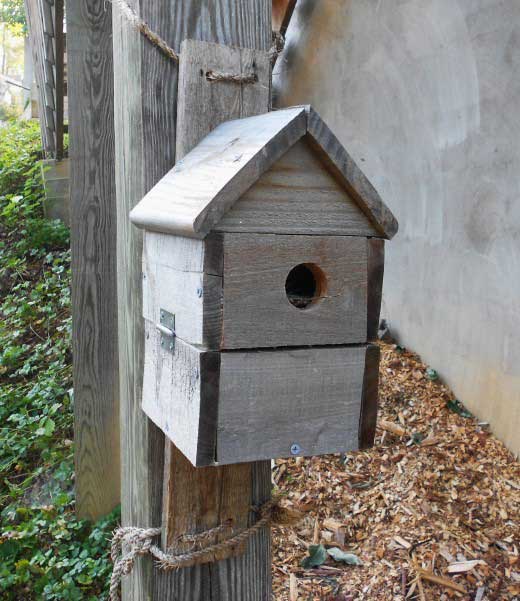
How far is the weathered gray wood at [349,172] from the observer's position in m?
1.34

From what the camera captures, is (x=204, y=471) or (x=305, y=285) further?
(x=204, y=471)

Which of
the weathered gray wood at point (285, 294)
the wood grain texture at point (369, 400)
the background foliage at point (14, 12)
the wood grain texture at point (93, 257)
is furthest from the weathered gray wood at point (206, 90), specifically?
the background foliage at point (14, 12)

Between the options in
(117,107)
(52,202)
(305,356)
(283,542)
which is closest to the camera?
(305,356)

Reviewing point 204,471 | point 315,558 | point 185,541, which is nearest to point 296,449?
point 204,471

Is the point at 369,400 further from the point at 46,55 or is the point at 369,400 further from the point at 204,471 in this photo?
the point at 46,55

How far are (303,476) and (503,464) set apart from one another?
3.87 ft

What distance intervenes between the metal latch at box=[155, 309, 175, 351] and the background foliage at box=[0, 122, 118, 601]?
2.15m

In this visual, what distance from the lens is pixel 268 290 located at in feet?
4.52

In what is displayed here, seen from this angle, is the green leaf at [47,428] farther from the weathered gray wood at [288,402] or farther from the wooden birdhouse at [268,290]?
the weathered gray wood at [288,402]

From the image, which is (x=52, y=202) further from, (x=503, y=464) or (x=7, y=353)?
(x=503, y=464)

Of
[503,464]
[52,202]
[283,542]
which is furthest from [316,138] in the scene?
[52,202]

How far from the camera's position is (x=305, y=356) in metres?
1.45

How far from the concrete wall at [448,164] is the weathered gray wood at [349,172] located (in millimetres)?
2654

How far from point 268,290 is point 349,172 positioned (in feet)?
0.98
